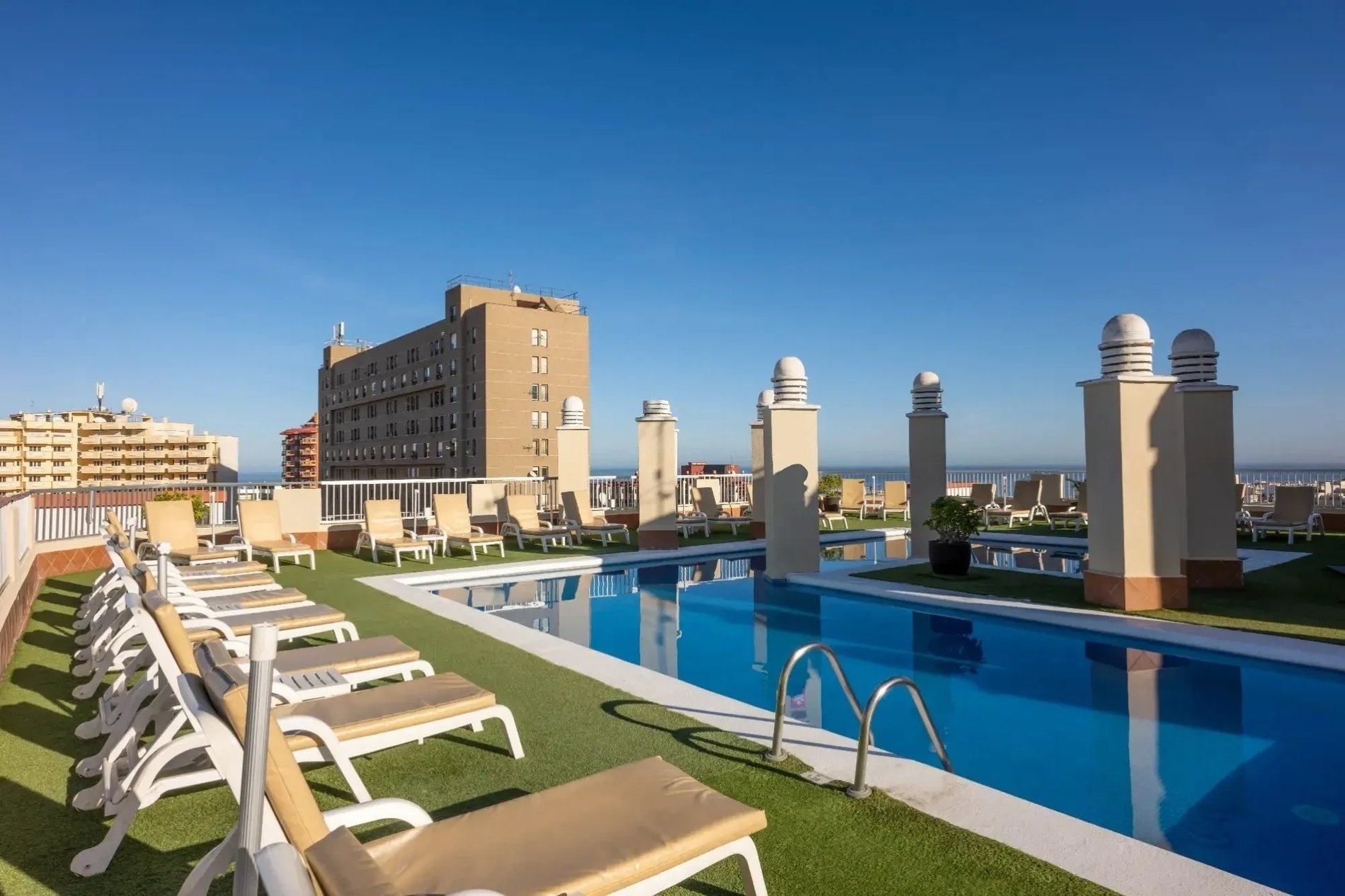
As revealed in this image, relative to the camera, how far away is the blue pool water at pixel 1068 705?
3.77 m

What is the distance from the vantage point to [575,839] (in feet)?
7.14

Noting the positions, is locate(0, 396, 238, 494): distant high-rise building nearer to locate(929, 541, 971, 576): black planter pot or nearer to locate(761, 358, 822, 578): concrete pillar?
locate(761, 358, 822, 578): concrete pillar

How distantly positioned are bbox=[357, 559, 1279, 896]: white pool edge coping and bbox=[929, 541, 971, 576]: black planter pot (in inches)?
246

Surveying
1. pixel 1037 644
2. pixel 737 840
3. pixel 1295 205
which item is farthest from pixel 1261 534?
pixel 737 840

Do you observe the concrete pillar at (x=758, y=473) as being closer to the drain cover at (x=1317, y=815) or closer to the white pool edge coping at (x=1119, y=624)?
the white pool edge coping at (x=1119, y=624)

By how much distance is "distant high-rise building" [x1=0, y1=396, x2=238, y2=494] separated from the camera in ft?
269

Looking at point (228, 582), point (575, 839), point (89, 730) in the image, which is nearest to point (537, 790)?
point (575, 839)

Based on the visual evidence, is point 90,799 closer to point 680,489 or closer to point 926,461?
point 926,461

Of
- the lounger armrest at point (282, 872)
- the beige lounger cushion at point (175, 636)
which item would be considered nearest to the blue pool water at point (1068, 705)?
the lounger armrest at point (282, 872)

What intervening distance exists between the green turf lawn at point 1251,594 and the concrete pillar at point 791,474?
112 centimetres

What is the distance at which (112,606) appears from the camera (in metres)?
5.74

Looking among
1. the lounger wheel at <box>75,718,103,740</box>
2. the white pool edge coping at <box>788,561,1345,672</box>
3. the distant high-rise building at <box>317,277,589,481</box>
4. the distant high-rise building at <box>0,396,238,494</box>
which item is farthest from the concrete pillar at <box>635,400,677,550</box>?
the distant high-rise building at <box>0,396,238,494</box>

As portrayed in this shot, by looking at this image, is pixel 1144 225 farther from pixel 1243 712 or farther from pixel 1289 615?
pixel 1243 712

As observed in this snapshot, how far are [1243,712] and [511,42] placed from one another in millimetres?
19062
